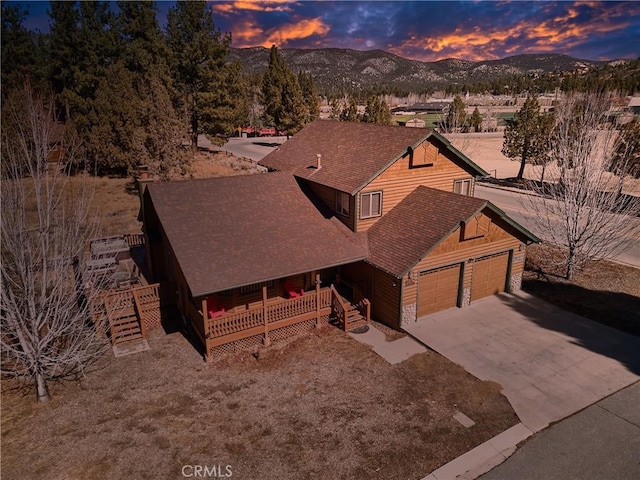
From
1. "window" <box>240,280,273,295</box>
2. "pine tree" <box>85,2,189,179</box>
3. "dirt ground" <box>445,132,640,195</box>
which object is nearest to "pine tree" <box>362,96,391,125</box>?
"dirt ground" <box>445,132,640,195</box>

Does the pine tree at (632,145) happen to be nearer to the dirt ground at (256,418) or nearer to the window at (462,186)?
the window at (462,186)

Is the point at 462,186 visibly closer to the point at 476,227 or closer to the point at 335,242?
the point at 476,227

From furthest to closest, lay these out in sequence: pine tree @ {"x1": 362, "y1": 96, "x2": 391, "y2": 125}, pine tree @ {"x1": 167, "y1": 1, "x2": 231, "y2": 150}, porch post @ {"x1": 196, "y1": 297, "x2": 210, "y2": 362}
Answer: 1. pine tree @ {"x1": 362, "y1": 96, "x2": 391, "y2": 125}
2. pine tree @ {"x1": 167, "y1": 1, "x2": 231, "y2": 150}
3. porch post @ {"x1": 196, "y1": 297, "x2": 210, "y2": 362}

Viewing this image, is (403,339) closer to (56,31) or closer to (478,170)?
(478,170)

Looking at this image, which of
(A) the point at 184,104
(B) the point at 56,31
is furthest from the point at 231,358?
(B) the point at 56,31

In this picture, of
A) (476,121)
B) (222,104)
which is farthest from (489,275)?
(476,121)

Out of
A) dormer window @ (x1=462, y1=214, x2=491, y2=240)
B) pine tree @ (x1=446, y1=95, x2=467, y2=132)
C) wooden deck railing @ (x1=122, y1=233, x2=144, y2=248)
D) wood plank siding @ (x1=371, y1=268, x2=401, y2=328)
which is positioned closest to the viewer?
wood plank siding @ (x1=371, y1=268, x2=401, y2=328)

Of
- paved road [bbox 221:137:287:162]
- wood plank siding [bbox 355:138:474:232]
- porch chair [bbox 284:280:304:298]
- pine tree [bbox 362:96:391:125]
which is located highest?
pine tree [bbox 362:96:391:125]

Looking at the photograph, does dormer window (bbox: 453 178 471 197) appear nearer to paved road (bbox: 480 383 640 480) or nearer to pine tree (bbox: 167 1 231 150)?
paved road (bbox: 480 383 640 480)
